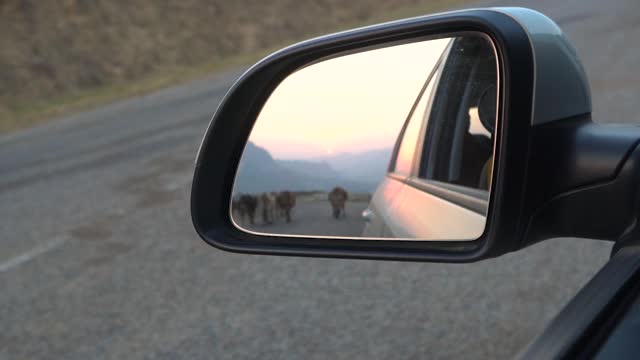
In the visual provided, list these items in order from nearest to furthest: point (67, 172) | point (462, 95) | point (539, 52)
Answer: point (539, 52)
point (462, 95)
point (67, 172)

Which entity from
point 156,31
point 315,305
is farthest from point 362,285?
point 156,31

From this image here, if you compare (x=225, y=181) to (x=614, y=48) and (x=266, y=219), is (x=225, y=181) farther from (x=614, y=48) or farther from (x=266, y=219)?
(x=614, y=48)

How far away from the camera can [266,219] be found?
6.31 ft

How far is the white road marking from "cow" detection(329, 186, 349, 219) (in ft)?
13.9

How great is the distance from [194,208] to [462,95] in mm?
666

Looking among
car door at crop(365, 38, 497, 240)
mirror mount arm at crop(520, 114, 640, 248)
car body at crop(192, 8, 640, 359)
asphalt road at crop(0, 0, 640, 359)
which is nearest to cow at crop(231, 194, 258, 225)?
car body at crop(192, 8, 640, 359)

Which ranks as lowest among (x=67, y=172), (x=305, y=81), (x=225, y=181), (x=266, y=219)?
(x=67, y=172)

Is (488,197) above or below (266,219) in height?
above

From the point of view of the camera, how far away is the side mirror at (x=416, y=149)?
1.26 meters

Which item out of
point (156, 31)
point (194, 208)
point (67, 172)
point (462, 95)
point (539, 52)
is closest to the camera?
point (539, 52)

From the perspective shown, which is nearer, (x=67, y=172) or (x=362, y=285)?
(x=362, y=285)

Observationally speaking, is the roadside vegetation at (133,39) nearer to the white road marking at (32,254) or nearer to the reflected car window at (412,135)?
the white road marking at (32,254)

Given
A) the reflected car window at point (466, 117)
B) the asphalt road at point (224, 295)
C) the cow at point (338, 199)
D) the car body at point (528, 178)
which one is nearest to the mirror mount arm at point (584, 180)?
the car body at point (528, 178)

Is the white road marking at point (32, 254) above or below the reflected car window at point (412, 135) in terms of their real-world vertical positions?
below
